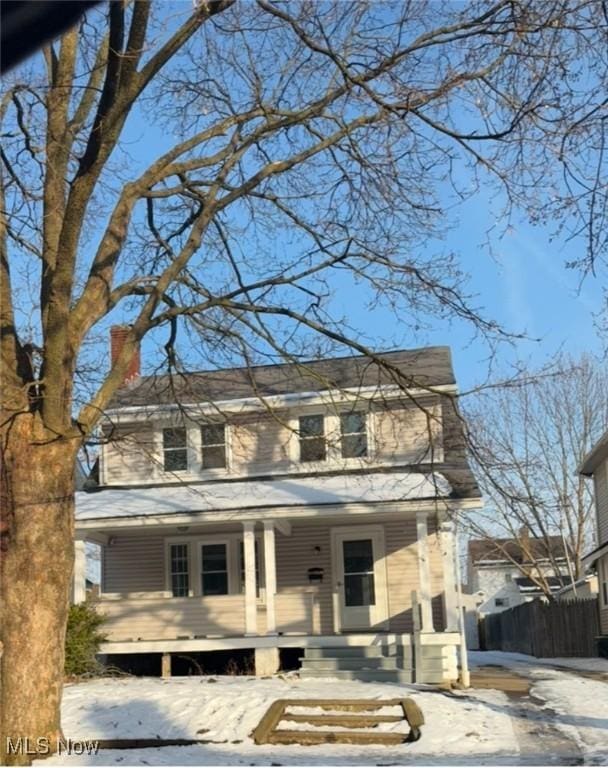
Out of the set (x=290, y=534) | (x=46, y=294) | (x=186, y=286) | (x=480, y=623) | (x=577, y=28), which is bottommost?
(x=480, y=623)

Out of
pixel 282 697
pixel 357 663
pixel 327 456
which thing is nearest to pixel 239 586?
pixel 327 456

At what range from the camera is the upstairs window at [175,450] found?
2073cm

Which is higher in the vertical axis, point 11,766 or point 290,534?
point 290,534

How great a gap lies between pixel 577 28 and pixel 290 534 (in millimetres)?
13291

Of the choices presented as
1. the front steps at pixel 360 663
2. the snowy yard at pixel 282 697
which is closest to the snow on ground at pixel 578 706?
the snowy yard at pixel 282 697

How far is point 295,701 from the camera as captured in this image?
10969mm

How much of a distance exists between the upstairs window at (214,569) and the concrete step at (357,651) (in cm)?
402

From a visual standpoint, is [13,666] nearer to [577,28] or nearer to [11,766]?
[11,766]

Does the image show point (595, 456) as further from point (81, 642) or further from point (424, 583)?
point (81, 642)

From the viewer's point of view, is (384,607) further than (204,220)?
Yes

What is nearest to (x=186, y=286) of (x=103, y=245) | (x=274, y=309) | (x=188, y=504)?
(x=274, y=309)

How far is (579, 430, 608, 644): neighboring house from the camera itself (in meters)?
24.8

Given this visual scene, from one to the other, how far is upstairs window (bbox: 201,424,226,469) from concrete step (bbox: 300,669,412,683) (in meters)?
6.53

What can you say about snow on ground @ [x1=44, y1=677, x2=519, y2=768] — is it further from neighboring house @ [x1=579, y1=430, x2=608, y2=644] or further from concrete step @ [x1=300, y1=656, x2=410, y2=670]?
neighboring house @ [x1=579, y1=430, x2=608, y2=644]
